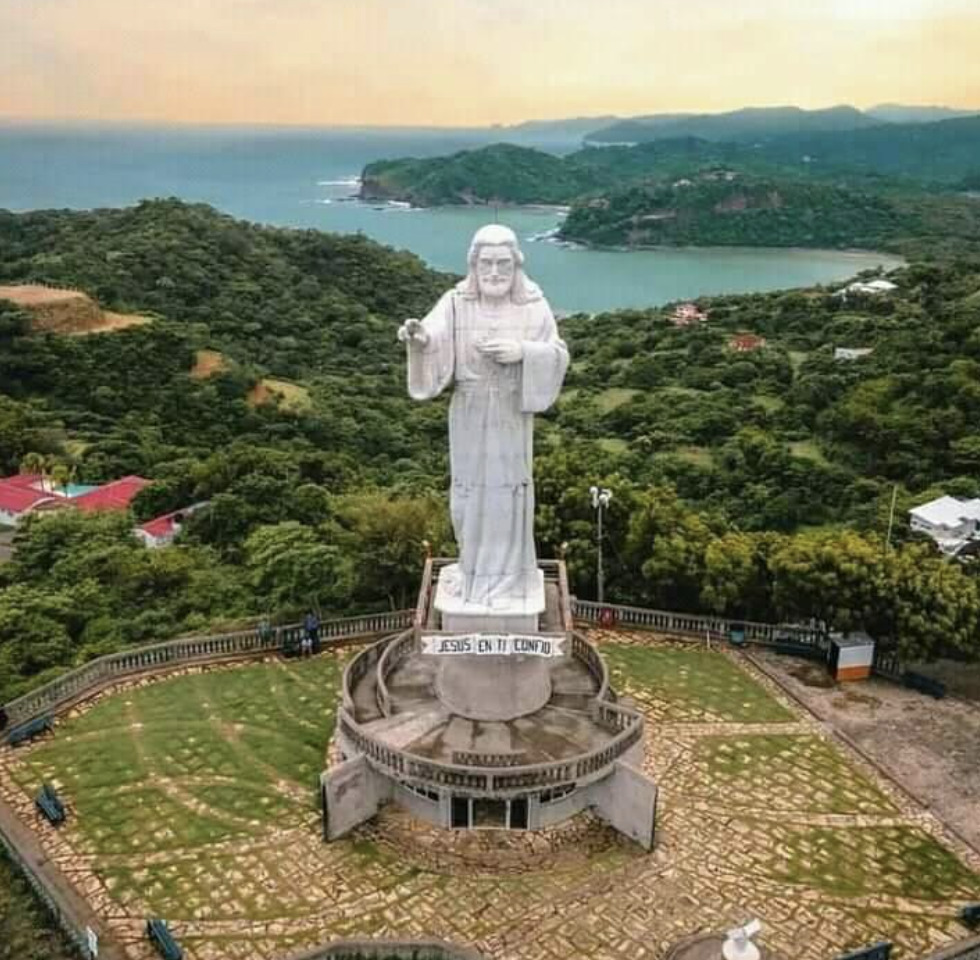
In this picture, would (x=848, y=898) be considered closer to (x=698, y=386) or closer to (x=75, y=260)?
(x=698, y=386)

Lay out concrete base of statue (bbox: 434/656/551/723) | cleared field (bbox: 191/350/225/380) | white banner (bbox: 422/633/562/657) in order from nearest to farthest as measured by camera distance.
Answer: white banner (bbox: 422/633/562/657) < concrete base of statue (bbox: 434/656/551/723) < cleared field (bbox: 191/350/225/380)

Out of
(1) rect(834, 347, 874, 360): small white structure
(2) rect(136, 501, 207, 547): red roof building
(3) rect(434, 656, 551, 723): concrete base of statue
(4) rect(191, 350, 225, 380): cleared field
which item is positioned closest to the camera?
(3) rect(434, 656, 551, 723): concrete base of statue

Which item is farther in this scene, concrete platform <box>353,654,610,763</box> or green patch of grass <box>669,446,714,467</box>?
green patch of grass <box>669,446,714,467</box>

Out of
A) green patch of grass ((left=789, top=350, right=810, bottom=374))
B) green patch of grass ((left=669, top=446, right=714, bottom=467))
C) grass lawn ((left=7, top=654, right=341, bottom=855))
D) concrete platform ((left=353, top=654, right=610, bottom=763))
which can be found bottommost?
green patch of grass ((left=669, top=446, right=714, bottom=467))

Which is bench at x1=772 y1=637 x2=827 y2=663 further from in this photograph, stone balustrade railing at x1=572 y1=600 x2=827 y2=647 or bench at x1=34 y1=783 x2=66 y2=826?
bench at x1=34 y1=783 x2=66 y2=826

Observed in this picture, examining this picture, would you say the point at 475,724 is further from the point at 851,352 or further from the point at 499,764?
the point at 851,352

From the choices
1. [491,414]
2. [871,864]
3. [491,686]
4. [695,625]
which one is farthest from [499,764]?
[695,625]

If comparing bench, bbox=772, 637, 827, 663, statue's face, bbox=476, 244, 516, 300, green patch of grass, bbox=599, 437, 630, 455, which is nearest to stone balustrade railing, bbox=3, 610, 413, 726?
bench, bbox=772, 637, 827, 663
